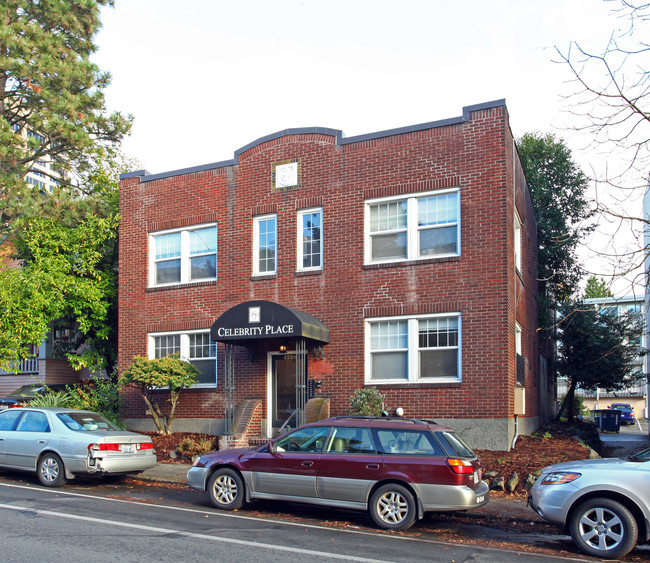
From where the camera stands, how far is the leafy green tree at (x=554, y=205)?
89.5 ft

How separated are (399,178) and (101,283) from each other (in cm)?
1024

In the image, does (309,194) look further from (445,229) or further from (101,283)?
(101,283)

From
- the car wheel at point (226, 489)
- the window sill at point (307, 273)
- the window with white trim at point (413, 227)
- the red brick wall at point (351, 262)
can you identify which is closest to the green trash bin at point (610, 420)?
the red brick wall at point (351, 262)

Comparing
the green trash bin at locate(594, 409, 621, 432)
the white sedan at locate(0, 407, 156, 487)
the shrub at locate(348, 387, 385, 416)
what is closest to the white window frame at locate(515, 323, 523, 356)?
the shrub at locate(348, 387, 385, 416)

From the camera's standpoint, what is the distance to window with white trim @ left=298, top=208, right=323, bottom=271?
17.4m

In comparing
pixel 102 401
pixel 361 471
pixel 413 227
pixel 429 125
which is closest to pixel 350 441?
pixel 361 471

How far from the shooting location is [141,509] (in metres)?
10.2

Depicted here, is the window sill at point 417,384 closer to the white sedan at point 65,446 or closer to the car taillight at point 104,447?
the white sedan at point 65,446

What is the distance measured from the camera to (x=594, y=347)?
24.9m

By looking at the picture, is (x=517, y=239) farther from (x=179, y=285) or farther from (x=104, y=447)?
(x=104, y=447)

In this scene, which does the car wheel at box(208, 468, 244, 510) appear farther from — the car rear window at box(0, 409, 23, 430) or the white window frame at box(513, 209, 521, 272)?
the white window frame at box(513, 209, 521, 272)

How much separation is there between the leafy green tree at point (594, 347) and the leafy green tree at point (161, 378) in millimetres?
14204

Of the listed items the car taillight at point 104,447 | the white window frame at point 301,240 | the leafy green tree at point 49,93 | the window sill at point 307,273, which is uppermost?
the leafy green tree at point 49,93

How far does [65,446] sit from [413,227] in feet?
29.4
